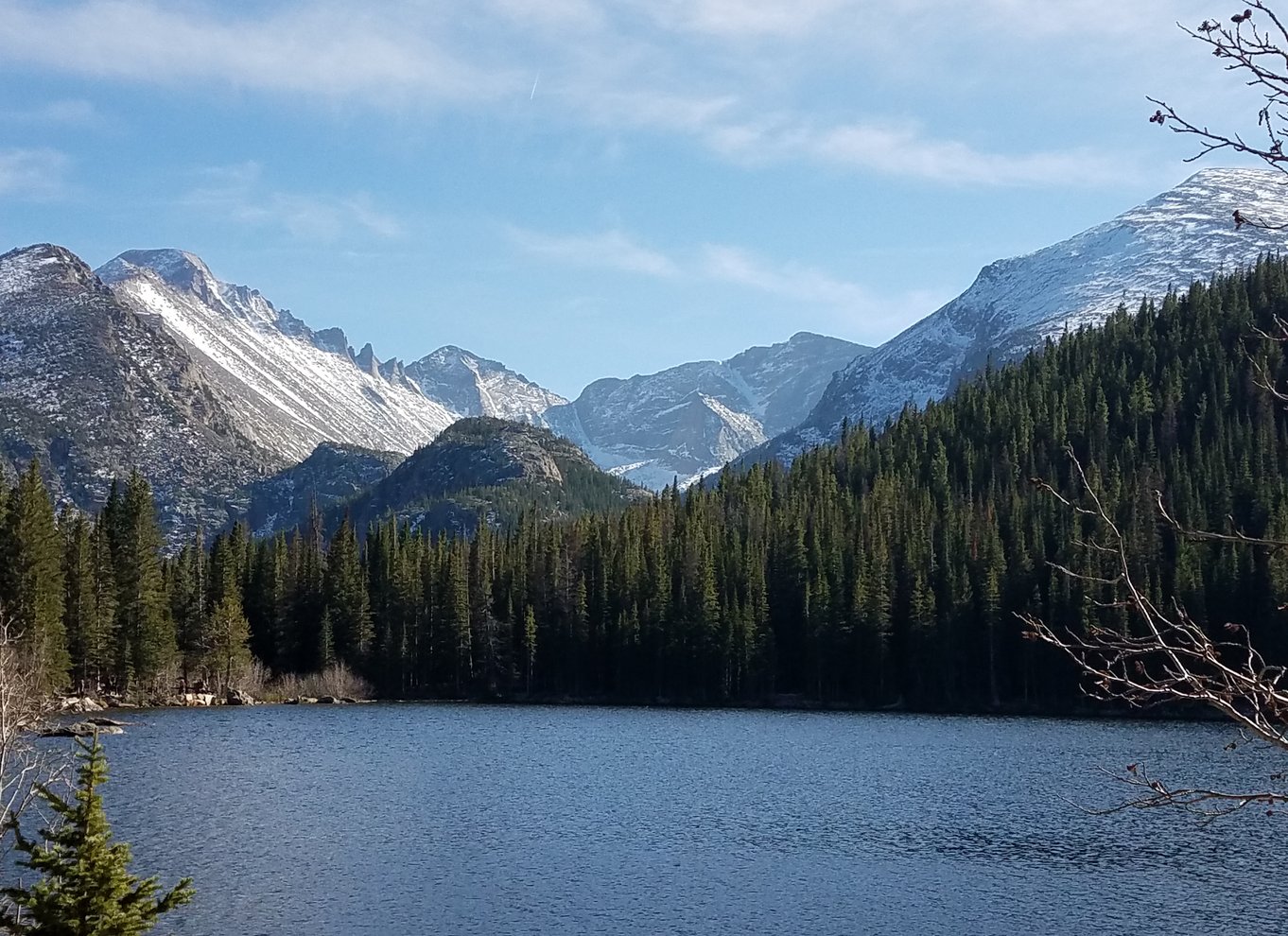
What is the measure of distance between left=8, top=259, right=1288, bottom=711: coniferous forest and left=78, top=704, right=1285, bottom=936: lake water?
3072 cm

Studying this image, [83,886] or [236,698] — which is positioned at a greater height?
[83,886]

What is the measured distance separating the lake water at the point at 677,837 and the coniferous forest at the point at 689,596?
30717 millimetres

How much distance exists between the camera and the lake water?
39406 millimetres

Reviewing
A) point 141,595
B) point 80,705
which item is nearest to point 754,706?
point 141,595

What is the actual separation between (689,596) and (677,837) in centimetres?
8805

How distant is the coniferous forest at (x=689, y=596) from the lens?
117688 mm

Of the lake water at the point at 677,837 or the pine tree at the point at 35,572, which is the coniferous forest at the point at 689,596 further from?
the lake water at the point at 677,837

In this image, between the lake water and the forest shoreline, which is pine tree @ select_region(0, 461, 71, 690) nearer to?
the forest shoreline

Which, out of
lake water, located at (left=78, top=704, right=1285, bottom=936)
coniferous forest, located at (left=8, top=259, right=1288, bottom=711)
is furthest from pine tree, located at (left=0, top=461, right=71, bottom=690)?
lake water, located at (left=78, top=704, right=1285, bottom=936)

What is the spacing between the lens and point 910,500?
17088 centimetres

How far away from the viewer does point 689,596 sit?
140125 millimetres

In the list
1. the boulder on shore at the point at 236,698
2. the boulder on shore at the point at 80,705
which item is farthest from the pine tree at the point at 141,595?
the boulder on shore at the point at 236,698

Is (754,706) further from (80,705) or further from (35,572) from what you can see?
(35,572)

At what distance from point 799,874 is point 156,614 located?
268 ft
